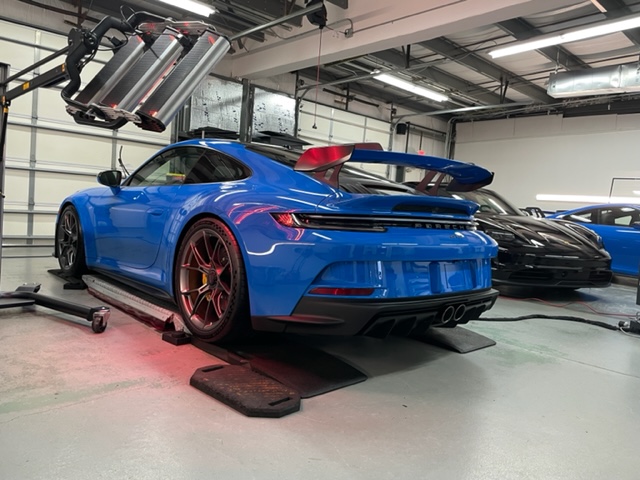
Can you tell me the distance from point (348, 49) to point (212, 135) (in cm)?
311

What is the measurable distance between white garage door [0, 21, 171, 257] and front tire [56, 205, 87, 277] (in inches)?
134

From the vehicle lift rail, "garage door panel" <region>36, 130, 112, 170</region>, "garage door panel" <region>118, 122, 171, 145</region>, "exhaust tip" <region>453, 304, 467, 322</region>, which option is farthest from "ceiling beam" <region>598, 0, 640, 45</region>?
"garage door panel" <region>36, 130, 112, 170</region>

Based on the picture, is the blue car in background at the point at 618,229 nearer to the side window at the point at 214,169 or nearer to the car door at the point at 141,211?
the side window at the point at 214,169

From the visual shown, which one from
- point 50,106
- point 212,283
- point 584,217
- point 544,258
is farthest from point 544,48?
point 212,283

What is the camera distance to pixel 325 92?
489 inches

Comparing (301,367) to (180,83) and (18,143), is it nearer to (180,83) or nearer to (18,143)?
(180,83)

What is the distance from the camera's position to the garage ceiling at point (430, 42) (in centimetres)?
672

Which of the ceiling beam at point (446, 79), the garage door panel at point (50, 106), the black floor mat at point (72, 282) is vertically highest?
the ceiling beam at point (446, 79)

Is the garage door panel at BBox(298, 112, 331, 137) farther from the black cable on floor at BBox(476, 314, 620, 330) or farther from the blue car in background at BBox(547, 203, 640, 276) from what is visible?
the black cable on floor at BBox(476, 314, 620, 330)

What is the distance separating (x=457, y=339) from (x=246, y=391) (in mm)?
1612

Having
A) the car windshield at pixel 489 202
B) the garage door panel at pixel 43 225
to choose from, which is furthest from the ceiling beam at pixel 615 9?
the garage door panel at pixel 43 225

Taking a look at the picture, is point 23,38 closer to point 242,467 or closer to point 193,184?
point 193,184

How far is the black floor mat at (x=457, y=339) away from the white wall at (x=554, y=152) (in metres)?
12.0

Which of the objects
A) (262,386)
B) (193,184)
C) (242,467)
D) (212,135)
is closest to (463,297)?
(262,386)
